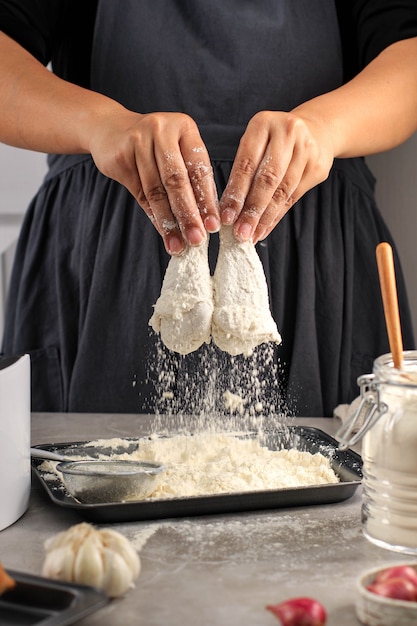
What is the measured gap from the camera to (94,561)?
53 cm

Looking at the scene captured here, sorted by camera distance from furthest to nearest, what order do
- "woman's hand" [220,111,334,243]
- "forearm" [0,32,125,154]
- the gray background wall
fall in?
the gray background wall < "forearm" [0,32,125,154] < "woman's hand" [220,111,334,243]

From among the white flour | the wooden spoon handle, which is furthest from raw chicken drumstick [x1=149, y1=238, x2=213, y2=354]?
the wooden spoon handle

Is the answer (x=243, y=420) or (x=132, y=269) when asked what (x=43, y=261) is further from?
(x=243, y=420)

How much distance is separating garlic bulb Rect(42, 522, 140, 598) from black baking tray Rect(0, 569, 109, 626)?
0.05m

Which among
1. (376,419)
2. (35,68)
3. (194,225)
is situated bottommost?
(376,419)

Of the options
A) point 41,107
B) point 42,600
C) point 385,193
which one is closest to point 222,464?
point 42,600

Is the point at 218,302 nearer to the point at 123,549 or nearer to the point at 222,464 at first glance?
the point at 222,464

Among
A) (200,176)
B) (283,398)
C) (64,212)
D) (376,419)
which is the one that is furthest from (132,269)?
(376,419)

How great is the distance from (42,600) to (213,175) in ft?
2.20

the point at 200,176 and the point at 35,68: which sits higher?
the point at 35,68

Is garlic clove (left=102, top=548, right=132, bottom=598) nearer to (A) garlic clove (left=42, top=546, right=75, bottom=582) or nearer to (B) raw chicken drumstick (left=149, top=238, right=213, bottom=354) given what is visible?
(A) garlic clove (left=42, top=546, right=75, bottom=582)

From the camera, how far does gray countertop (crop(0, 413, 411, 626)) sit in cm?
53

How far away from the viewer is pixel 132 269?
119 cm

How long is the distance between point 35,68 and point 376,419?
27.0 inches
